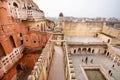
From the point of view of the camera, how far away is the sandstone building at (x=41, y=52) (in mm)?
5953

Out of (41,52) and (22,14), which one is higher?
(22,14)

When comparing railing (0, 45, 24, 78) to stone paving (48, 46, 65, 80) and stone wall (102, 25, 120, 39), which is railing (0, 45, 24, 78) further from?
stone wall (102, 25, 120, 39)

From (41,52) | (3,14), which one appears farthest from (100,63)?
(3,14)

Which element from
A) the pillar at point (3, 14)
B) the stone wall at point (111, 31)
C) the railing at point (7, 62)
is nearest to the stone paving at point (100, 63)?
the stone wall at point (111, 31)

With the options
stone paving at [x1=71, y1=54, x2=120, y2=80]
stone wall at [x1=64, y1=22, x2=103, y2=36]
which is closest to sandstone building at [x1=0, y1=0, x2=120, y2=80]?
stone paving at [x1=71, y1=54, x2=120, y2=80]

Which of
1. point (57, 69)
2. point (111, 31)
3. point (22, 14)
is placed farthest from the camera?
point (111, 31)

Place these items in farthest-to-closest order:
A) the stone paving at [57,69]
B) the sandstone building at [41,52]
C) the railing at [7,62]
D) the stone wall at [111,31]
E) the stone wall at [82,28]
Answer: the stone wall at [82,28], the stone wall at [111,31], the railing at [7,62], the sandstone building at [41,52], the stone paving at [57,69]

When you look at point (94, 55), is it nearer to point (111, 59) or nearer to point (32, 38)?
point (111, 59)

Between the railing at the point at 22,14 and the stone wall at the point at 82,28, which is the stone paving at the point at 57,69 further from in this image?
the stone wall at the point at 82,28

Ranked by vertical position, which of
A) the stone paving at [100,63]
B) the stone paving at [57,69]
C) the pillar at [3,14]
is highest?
the pillar at [3,14]

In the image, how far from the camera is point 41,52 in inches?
467

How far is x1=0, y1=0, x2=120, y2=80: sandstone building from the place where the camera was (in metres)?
5.95

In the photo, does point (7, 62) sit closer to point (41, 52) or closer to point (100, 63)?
point (41, 52)

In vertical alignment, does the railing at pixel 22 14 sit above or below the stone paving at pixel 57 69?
above
